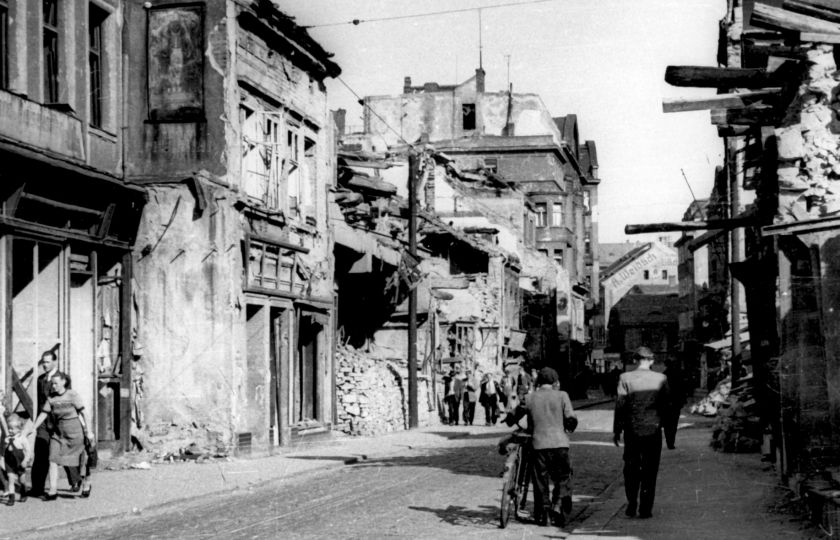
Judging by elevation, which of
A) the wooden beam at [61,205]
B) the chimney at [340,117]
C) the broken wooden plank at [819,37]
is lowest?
the wooden beam at [61,205]

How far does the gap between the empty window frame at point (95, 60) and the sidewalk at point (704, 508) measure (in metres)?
10.8

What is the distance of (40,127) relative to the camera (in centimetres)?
1756

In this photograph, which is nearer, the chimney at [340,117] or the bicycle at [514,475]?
the bicycle at [514,475]

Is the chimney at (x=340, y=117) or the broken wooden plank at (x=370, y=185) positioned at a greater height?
the chimney at (x=340, y=117)

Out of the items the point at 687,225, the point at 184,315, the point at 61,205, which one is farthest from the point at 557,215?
the point at 61,205

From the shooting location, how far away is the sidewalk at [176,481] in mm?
13070

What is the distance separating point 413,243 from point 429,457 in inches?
405

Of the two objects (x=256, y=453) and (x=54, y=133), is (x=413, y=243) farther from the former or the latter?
(x=54, y=133)

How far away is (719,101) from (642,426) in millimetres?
4402

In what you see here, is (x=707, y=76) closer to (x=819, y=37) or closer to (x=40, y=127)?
(x=819, y=37)

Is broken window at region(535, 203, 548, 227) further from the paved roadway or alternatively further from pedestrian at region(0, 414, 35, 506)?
pedestrian at region(0, 414, 35, 506)

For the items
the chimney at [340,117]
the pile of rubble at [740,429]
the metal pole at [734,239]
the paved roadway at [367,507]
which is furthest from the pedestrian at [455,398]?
the chimney at [340,117]

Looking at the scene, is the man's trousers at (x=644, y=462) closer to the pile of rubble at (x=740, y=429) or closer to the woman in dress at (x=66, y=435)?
the woman in dress at (x=66, y=435)

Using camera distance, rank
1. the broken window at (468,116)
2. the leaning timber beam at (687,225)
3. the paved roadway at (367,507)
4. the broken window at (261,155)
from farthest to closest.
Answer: the broken window at (468,116) < the broken window at (261,155) < the leaning timber beam at (687,225) < the paved roadway at (367,507)
